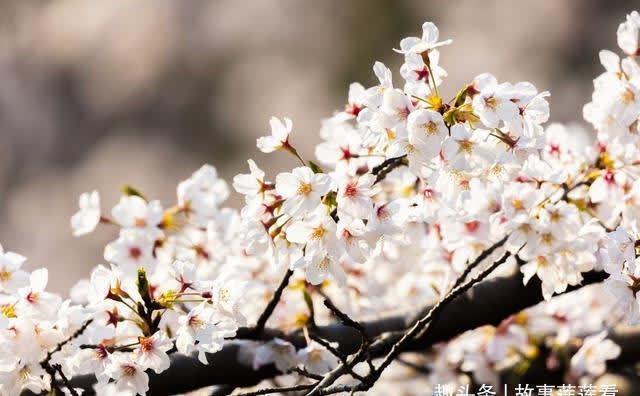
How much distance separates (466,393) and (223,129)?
4.09 meters

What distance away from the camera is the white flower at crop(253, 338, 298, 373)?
3.89 feet

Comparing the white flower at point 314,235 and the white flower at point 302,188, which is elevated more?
the white flower at point 302,188

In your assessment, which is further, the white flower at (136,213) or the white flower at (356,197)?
the white flower at (136,213)

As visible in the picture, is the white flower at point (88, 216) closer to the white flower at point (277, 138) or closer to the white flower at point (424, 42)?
the white flower at point (277, 138)

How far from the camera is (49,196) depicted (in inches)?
217

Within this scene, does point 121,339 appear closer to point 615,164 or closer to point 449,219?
point 449,219

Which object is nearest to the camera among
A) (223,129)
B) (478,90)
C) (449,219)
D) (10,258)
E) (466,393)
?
(478,90)

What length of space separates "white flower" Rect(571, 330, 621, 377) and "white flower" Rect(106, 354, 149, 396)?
2.53 feet

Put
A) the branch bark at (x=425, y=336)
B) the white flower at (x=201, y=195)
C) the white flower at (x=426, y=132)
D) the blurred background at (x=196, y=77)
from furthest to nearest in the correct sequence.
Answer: the blurred background at (x=196, y=77) < the white flower at (x=201, y=195) < the branch bark at (x=425, y=336) < the white flower at (x=426, y=132)

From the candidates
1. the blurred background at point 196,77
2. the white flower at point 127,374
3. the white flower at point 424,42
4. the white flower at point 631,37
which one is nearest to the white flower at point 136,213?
the white flower at point 127,374

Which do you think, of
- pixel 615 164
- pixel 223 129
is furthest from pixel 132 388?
pixel 223 129

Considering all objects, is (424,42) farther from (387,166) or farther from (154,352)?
(154,352)

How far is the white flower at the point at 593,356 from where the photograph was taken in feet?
4.78

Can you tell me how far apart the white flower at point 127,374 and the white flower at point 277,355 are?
225 millimetres
